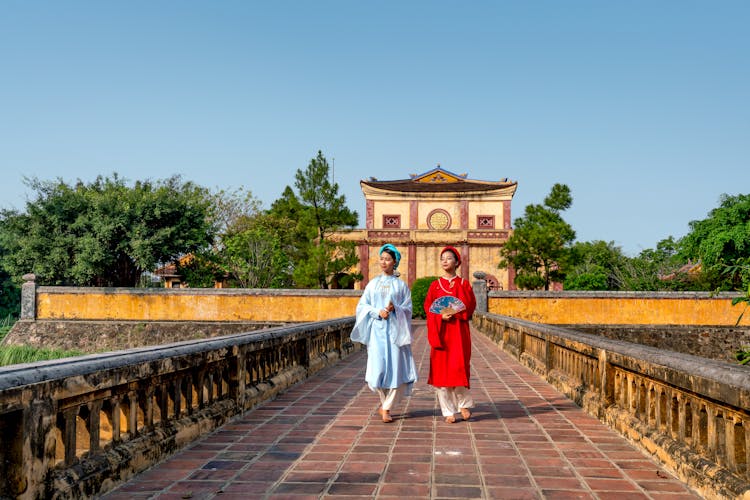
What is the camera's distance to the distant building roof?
48.3m

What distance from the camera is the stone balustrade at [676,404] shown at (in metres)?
3.73

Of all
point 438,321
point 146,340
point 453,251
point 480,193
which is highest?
point 480,193

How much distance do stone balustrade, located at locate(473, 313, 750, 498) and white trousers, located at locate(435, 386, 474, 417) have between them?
4.40 feet

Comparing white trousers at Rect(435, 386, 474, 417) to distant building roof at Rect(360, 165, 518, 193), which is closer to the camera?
white trousers at Rect(435, 386, 474, 417)

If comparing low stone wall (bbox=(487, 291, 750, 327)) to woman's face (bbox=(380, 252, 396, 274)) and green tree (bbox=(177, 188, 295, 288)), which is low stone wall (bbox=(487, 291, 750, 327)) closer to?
green tree (bbox=(177, 188, 295, 288))

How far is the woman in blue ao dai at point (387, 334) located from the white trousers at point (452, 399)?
35 cm

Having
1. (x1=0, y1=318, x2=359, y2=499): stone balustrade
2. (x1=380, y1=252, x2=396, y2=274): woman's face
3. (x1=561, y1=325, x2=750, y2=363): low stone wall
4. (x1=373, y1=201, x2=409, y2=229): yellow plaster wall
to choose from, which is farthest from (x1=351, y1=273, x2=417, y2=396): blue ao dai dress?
(x1=373, y1=201, x2=409, y2=229): yellow plaster wall

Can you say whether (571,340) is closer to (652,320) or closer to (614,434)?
(614,434)

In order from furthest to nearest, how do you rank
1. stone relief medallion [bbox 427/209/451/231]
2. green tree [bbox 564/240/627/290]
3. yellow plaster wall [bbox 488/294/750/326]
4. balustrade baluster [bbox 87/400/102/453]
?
stone relief medallion [bbox 427/209/451/231] < green tree [bbox 564/240/627/290] < yellow plaster wall [bbox 488/294/750/326] < balustrade baluster [bbox 87/400/102/453]

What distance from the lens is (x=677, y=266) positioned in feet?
129

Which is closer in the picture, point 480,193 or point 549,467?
point 549,467

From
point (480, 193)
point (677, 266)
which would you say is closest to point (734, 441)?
point (677, 266)

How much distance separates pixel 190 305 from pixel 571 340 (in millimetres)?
25651

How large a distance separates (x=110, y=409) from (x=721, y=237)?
3226cm
